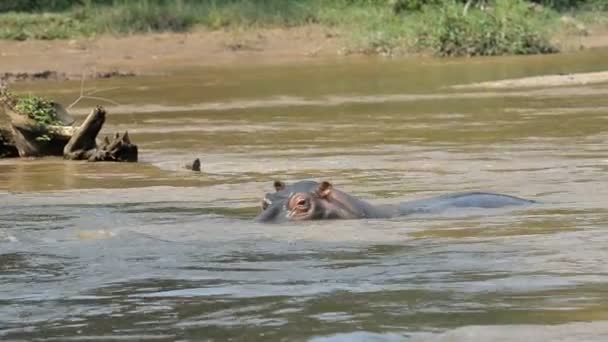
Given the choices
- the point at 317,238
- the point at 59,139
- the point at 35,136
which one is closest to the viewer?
the point at 317,238

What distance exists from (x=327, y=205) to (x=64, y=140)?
5.43 meters

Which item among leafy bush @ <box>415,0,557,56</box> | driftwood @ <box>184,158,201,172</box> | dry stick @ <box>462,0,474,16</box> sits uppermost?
dry stick @ <box>462,0,474,16</box>

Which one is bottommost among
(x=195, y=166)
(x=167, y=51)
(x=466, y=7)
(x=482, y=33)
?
(x=195, y=166)

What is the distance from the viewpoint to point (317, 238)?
8172 millimetres

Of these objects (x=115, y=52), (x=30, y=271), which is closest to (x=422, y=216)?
(x=30, y=271)

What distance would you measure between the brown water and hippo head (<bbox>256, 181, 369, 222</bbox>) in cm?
13

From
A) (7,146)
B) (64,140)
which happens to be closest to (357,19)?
(7,146)

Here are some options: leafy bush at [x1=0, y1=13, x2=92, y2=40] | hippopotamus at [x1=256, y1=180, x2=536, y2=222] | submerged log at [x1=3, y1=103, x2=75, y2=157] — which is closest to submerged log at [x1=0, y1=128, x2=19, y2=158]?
submerged log at [x1=3, y1=103, x2=75, y2=157]

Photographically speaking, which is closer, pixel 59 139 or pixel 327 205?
pixel 327 205

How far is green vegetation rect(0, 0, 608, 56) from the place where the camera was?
30.8 metres

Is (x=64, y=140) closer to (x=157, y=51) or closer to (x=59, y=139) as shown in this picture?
(x=59, y=139)

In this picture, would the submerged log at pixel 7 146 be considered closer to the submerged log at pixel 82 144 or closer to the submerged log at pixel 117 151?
the submerged log at pixel 82 144

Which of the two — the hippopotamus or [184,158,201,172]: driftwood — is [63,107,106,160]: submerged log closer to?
[184,158,201,172]: driftwood

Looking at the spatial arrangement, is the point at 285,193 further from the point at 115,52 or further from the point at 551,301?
the point at 115,52
